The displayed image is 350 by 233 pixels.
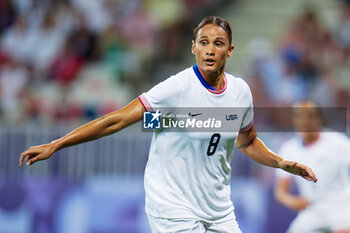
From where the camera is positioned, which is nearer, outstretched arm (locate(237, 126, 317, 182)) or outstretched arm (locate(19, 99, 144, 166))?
outstretched arm (locate(19, 99, 144, 166))

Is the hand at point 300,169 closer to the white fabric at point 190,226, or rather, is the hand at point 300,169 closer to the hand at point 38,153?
the white fabric at point 190,226

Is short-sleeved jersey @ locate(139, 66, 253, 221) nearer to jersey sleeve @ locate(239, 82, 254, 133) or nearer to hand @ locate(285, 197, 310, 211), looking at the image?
jersey sleeve @ locate(239, 82, 254, 133)

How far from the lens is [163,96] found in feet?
14.9

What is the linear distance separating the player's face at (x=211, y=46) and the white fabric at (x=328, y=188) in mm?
3098

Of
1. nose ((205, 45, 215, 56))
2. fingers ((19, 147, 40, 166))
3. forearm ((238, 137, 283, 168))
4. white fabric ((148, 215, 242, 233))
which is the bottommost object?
white fabric ((148, 215, 242, 233))

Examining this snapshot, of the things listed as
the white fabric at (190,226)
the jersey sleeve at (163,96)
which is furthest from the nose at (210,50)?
the white fabric at (190,226)

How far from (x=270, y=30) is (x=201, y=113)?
30.8ft

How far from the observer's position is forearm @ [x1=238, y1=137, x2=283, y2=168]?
16.8 feet

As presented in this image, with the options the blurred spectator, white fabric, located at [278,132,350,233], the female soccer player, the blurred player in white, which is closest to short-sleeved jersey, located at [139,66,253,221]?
the female soccer player

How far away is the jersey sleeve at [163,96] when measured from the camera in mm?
4535

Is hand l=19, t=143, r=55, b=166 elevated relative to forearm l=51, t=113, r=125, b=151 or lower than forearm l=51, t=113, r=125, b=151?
lower

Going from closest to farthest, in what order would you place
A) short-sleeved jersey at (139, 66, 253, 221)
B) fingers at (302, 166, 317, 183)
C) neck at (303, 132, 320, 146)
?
short-sleeved jersey at (139, 66, 253, 221) → fingers at (302, 166, 317, 183) → neck at (303, 132, 320, 146)

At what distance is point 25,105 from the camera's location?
36.8 feet

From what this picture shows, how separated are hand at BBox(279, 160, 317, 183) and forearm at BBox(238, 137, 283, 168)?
12 cm
